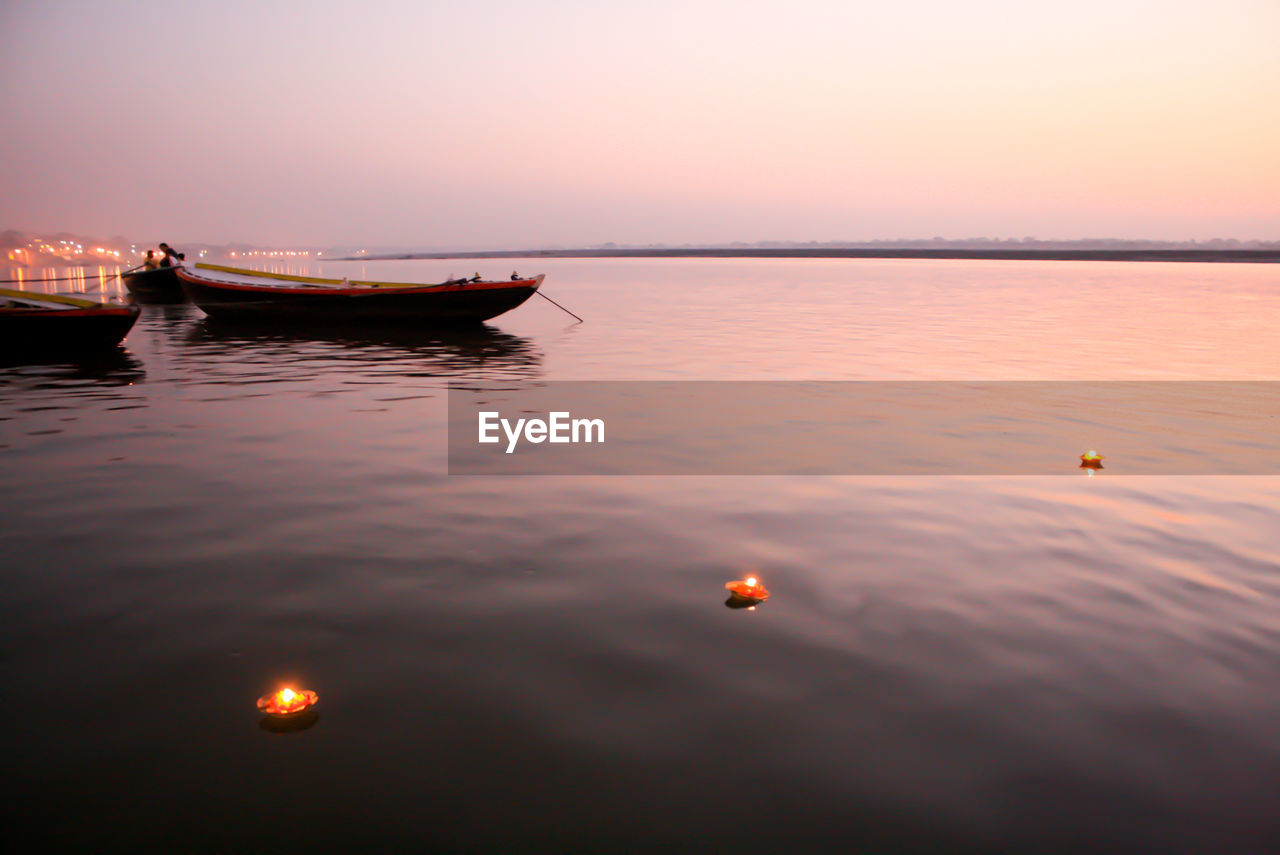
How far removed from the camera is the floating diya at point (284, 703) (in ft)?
13.0

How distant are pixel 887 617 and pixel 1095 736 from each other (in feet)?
4.96

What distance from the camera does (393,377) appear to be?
664 inches

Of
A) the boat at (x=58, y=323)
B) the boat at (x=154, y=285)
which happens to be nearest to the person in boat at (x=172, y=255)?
the boat at (x=154, y=285)

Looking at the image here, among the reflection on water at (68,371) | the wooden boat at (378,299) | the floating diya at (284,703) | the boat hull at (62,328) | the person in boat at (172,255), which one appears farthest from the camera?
the person in boat at (172,255)

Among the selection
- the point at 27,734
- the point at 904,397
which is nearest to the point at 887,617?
the point at 27,734

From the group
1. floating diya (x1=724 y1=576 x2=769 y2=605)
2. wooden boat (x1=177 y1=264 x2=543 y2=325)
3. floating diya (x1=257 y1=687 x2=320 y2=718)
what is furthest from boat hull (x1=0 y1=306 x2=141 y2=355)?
floating diya (x1=724 y1=576 x2=769 y2=605)

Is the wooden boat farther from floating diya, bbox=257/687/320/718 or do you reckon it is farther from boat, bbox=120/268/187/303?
floating diya, bbox=257/687/320/718

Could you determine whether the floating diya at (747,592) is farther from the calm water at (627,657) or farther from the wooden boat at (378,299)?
the wooden boat at (378,299)

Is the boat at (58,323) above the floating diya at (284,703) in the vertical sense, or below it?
above

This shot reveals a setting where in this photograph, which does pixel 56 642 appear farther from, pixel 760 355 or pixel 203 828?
pixel 760 355

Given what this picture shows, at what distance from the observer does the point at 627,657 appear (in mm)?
4656

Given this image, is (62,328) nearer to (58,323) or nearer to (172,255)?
(58,323)

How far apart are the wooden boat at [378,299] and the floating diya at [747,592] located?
2043 centimetres

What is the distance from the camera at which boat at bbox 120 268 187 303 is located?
39.0m
